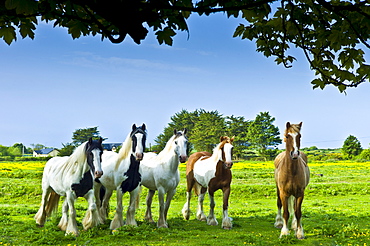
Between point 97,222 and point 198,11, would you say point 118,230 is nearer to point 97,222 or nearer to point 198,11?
point 97,222

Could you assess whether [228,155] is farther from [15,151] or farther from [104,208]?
[15,151]

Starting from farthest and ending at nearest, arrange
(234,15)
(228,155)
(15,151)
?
(15,151), (228,155), (234,15)

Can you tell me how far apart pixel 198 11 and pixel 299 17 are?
63.4 inches

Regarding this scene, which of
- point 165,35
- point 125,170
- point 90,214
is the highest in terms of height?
point 165,35

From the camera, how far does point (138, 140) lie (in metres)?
9.33

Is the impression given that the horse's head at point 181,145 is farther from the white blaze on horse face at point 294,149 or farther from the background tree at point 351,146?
the background tree at point 351,146

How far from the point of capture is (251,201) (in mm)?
18672

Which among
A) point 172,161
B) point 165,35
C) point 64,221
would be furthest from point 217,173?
point 165,35

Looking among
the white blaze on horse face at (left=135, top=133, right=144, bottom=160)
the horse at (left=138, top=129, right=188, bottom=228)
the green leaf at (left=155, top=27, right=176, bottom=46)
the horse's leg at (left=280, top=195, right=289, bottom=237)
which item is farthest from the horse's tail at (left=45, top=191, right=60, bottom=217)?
the green leaf at (left=155, top=27, right=176, bottom=46)

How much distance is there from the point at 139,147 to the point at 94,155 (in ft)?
3.59

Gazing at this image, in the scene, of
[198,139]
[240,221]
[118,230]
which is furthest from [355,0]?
[198,139]

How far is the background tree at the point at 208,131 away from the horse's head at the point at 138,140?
207 ft

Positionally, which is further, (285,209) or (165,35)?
(285,209)

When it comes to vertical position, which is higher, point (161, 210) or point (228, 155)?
point (228, 155)
